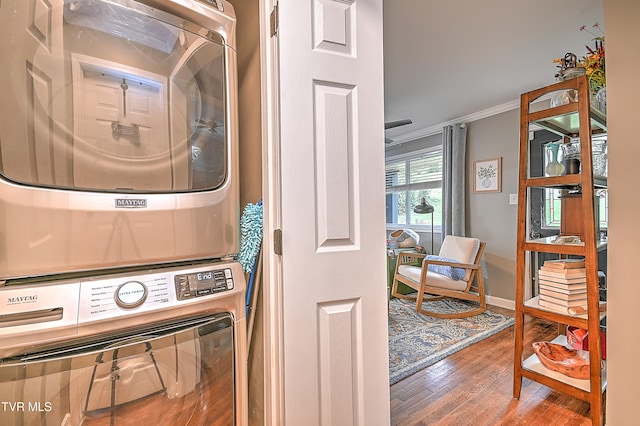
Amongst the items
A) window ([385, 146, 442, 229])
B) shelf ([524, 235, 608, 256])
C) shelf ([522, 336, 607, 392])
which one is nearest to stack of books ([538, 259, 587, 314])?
shelf ([524, 235, 608, 256])

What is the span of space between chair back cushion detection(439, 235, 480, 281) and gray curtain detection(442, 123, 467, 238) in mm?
326

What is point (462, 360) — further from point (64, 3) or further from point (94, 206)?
point (64, 3)

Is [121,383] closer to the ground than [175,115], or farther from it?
closer to the ground

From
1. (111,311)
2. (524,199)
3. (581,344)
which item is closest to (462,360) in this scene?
(581,344)

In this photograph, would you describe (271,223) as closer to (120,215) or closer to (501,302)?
(120,215)

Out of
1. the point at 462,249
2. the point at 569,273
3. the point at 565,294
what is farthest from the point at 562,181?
the point at 462,249

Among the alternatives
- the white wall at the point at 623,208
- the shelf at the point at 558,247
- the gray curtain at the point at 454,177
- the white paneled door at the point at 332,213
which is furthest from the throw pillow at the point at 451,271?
the white paneled door at the point at 332,213

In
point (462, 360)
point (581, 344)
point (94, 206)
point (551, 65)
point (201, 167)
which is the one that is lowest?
point (462, 360)

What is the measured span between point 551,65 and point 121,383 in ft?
11.7

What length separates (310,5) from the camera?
3.32 ft

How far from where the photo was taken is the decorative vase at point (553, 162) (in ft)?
5.77

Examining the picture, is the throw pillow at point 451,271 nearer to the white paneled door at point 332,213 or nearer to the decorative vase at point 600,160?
the decorative vase at point 600,160

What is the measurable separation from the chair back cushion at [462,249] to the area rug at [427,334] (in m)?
0.48

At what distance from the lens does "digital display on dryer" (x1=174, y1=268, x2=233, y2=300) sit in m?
0.86
